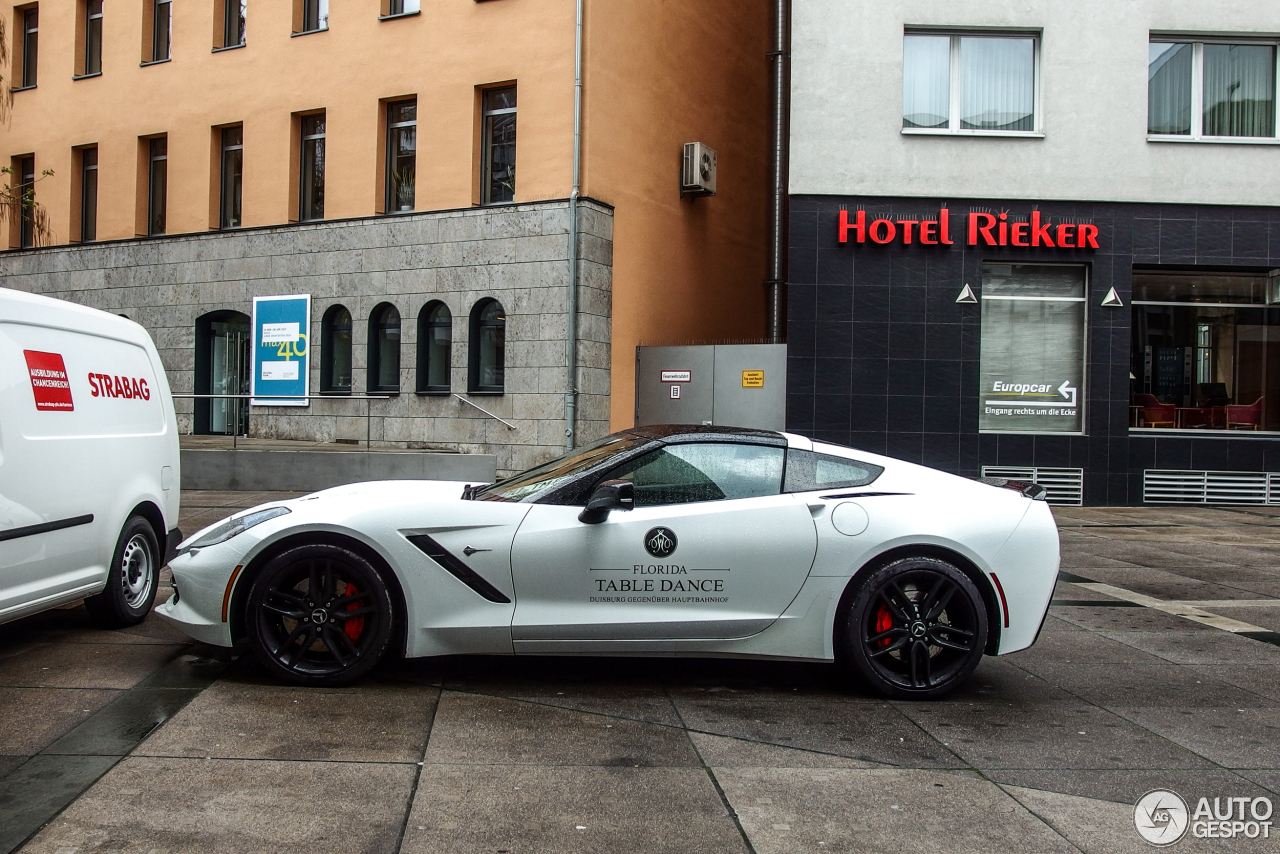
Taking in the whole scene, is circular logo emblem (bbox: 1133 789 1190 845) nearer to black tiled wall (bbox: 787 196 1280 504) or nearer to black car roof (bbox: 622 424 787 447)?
black car roof (bbox: 622 424 787 447)

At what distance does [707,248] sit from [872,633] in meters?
16.4

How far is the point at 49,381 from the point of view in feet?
18.9

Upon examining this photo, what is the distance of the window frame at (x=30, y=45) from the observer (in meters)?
23.2

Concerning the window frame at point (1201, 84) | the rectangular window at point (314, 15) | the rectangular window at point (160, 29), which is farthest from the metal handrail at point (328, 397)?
the window frame at point (1201, 84)

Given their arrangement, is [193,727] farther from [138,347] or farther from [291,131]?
[291,131]

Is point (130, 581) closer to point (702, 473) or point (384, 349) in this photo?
point (702, 473)

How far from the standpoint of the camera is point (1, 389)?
5.32 m

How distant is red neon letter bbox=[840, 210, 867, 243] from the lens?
16250 mm

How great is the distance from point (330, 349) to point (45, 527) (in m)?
14.4

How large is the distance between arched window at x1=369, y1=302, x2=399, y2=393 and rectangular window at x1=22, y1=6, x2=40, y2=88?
10.6 m

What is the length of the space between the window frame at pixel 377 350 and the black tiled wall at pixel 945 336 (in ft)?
22.6

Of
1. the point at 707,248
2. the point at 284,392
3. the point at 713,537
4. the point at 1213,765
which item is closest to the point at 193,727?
the point at 713,537

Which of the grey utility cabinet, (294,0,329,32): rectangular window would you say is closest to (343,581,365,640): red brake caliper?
the grey utility cabinet

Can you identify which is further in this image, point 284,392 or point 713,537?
point 284,392
